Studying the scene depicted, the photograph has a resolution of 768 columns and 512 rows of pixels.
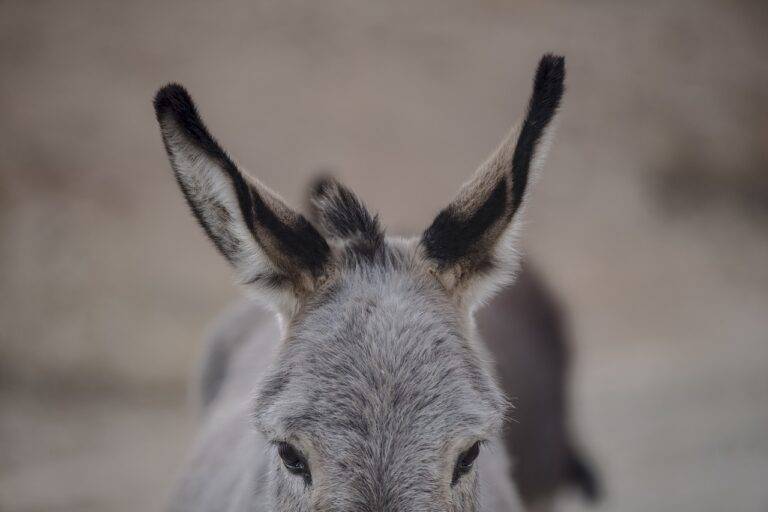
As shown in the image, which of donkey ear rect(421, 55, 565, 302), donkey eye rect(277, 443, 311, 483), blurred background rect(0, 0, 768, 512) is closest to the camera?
donkey eye rect(277, 443, 311, 483)

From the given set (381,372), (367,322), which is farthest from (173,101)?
(381,372)

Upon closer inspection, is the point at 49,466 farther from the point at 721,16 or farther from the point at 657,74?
the point at 721,16

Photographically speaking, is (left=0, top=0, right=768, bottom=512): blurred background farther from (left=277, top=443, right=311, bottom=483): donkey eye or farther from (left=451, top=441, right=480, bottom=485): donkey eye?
(left=277, top=443, right=311, bottom=483): donkey eye

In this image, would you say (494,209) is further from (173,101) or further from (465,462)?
(173,101)

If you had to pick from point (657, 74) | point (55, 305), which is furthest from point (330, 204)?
point (657, 74)

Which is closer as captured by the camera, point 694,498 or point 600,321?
point 694,498

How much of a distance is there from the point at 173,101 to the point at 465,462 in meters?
1.55

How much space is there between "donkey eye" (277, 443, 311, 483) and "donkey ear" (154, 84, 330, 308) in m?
0.62

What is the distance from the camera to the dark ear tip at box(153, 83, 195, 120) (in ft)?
9.33

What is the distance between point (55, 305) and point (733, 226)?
35.9 feet

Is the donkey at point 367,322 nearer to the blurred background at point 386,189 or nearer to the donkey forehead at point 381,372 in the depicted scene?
the donkey forehead at point 381,372

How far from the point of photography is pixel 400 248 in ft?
10.9

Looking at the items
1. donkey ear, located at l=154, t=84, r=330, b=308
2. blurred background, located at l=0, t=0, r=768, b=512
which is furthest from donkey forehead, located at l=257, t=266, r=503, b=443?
blurred background, located at l=0, t=0, r=768, b=512

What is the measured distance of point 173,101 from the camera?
2848 millimetres
